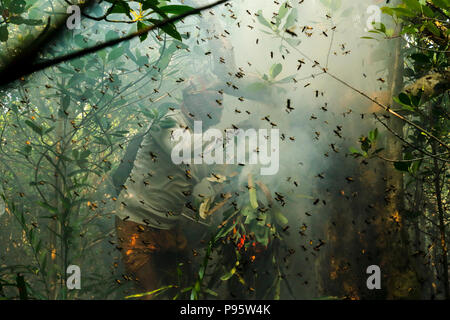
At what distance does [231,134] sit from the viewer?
3.61 meters

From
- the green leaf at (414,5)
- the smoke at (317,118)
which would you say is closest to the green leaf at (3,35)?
the green leaf at (414,5)

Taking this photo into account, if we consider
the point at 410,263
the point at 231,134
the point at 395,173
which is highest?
the point at 231,134

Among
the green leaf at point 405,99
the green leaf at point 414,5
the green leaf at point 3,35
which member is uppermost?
the green leaf at point 414,5

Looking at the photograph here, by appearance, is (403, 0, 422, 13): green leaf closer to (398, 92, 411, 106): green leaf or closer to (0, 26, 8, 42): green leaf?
(398, 92, 411, 106): green leaf

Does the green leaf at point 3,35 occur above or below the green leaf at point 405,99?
above

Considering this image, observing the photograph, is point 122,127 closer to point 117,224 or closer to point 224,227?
point 117,224

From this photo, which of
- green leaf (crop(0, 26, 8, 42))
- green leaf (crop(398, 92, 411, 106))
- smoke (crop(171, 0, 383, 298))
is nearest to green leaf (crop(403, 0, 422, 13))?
green leaf (crop(398, 92, 411, 106))

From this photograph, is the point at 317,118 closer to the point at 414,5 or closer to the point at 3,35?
the point at 414,5

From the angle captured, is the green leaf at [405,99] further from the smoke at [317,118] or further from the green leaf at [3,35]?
the green leaf at [3,35]

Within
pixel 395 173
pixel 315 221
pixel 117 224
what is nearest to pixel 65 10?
pixel 395 173

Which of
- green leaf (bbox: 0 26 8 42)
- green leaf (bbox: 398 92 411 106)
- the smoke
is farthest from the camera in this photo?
the smoke

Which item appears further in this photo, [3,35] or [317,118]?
[317,118]

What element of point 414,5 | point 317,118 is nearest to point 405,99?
point 414,5

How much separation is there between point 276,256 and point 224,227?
0.66 metres
